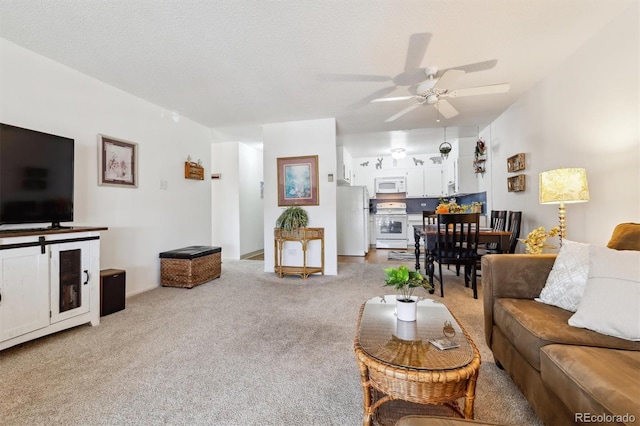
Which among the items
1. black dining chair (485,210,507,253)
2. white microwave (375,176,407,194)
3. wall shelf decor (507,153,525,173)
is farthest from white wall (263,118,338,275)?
white microwave (375,176,407,194)

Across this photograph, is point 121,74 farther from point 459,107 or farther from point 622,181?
point 622,181

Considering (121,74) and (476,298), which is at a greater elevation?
(121,74)

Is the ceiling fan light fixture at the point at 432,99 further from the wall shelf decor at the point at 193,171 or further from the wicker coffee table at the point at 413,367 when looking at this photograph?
the wall shelf decor at the point at 193,171

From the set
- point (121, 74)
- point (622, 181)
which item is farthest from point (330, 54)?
point (622, 181)

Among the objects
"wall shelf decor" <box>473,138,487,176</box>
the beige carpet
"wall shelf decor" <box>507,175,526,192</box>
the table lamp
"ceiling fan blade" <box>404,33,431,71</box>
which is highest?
"ceiling fan blade" <box>404,33,431,71</box>

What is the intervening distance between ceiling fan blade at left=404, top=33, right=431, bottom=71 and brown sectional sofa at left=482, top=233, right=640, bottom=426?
1.84 metres

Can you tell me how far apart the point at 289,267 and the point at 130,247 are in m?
2.12

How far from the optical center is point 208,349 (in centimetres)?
196

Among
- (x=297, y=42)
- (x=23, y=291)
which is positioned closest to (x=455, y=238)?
(x=297, y=42)

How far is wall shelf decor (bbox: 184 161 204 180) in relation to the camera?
4145mm

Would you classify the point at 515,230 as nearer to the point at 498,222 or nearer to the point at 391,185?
the point at 498,222

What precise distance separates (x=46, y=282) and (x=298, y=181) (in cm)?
310

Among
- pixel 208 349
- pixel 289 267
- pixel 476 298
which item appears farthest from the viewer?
pixel 289 267

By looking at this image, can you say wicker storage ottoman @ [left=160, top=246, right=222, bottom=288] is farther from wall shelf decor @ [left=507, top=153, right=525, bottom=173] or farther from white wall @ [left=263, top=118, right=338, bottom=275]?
wall shelf decor @ [left=507, top=153, right=525, bottom=173]
